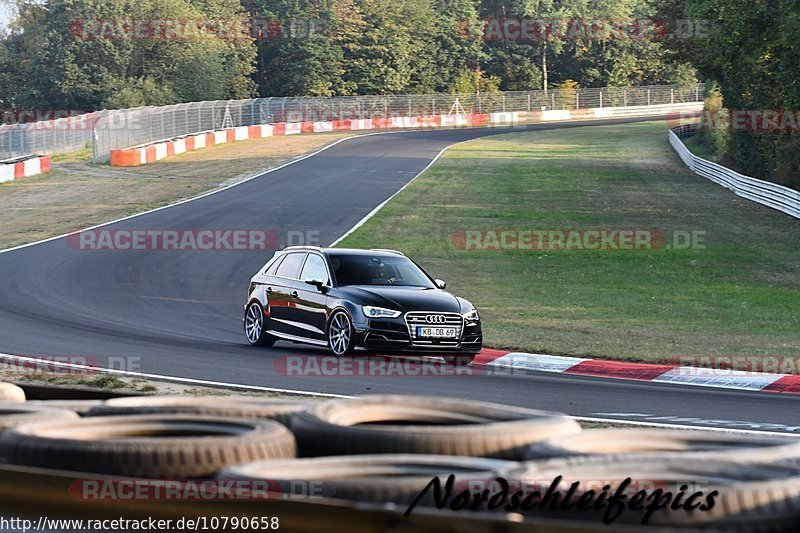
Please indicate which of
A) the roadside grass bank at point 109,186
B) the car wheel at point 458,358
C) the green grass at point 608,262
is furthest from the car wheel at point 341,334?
the roadside grass bank at point 109,186

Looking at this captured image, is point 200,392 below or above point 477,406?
below

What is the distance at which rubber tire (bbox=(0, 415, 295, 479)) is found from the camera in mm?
4590

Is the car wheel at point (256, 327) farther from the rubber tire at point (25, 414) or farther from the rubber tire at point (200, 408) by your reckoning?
the rubber tire at point (25, 414)

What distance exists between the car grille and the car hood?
9 cm

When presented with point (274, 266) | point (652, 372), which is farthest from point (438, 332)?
point (274, 266)

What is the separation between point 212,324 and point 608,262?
10750 millimetres

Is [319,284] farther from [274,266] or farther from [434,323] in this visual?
[434,323]

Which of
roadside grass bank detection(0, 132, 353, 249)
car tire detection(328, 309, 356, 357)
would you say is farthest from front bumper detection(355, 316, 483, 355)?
roadside grass bank detection(0, 132, 353, 249)

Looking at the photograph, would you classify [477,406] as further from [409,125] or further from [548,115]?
[548,115]

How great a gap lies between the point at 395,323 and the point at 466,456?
9.63 metres

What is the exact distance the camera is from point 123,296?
826 inches

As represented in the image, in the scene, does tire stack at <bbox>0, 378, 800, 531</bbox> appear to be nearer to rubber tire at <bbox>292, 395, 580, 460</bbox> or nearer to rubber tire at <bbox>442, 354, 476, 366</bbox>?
rubber tire at <bbox>292, 395, 580, 460</bbox>

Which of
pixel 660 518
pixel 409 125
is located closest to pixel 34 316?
pixel 660 518

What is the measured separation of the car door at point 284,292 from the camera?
1598 centimetres
